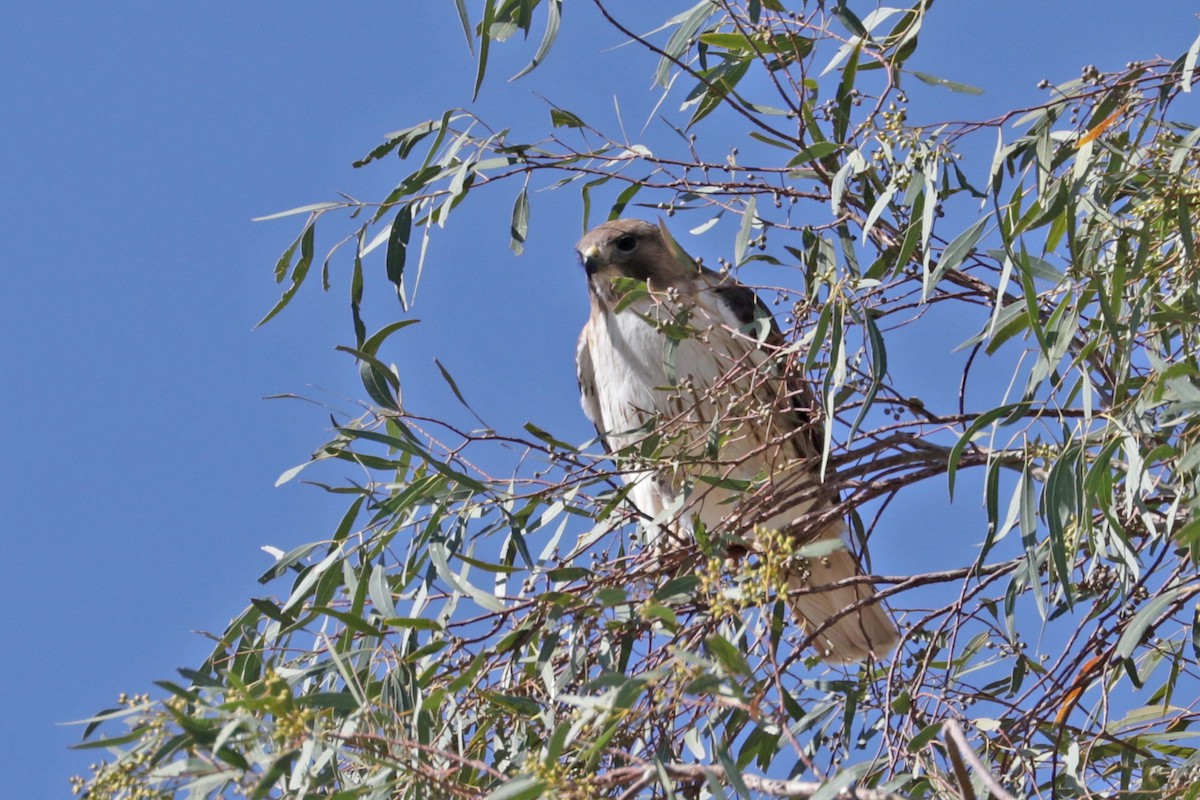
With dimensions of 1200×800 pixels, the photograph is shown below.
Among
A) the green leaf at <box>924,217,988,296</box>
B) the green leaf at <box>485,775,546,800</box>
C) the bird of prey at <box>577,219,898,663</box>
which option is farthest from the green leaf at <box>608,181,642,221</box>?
the green leaf at <box>485,775,546,800</box>

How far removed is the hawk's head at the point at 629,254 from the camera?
447 cm

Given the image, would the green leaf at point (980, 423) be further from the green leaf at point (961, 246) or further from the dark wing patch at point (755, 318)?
the dark wing patch at point (755, 318)

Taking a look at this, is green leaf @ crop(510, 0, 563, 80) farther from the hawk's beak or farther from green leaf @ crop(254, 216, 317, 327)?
the hawk's beak

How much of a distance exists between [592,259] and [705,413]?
0.94 meters

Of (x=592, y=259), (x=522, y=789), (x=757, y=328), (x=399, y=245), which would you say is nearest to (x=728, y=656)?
(x=522, y=789)

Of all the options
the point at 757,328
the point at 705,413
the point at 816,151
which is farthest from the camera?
the point at 705,413

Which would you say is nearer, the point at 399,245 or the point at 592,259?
the point at 399,245

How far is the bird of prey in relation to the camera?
2.70 meters

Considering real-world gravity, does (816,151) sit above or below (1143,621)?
above

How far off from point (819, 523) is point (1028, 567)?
55 cm

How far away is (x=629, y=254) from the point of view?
454cm

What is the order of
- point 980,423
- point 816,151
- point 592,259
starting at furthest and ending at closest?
point 592,259 → point 816,151 → point 980,423

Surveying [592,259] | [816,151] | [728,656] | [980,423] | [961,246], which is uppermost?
[592,259]

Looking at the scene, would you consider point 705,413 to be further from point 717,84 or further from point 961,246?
point 961,246
